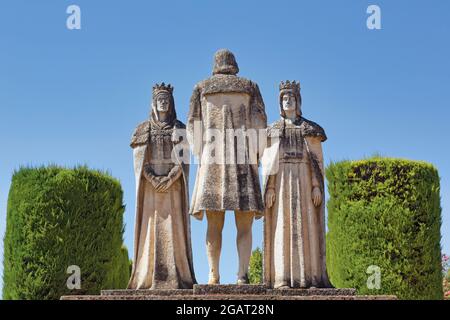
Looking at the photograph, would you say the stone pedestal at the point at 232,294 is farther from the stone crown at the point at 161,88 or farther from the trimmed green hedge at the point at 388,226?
the trimmed green hedge at the point at 388,226

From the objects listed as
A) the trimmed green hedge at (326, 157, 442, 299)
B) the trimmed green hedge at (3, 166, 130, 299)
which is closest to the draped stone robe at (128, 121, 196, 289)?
the trimmed green hedge at (3, 166, 130, 299)

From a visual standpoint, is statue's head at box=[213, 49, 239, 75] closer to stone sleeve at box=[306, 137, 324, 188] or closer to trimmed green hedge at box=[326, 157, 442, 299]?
stone sleeve at box=[306, 137, 324, 188]

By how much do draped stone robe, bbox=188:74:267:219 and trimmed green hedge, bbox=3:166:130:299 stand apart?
651 cm

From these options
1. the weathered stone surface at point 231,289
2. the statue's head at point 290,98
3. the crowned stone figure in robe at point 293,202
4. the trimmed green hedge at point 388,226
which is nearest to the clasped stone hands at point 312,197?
the crowned stone figure in robe at point 293,202

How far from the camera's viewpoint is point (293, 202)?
14555 mm

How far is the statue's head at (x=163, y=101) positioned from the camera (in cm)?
1503

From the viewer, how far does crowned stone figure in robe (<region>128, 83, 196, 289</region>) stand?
14.4 metres

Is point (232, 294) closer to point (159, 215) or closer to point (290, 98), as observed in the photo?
point (159, 215)

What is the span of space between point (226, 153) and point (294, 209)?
1.78 metres

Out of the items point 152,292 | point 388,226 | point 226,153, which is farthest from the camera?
point 388,226

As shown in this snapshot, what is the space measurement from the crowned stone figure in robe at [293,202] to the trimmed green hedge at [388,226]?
506cm

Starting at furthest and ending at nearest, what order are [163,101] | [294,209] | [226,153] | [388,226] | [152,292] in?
[388,226] < [163,101] < [294,209] < [226,153] < [152,292]

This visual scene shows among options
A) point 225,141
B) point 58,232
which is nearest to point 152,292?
point 225,141
